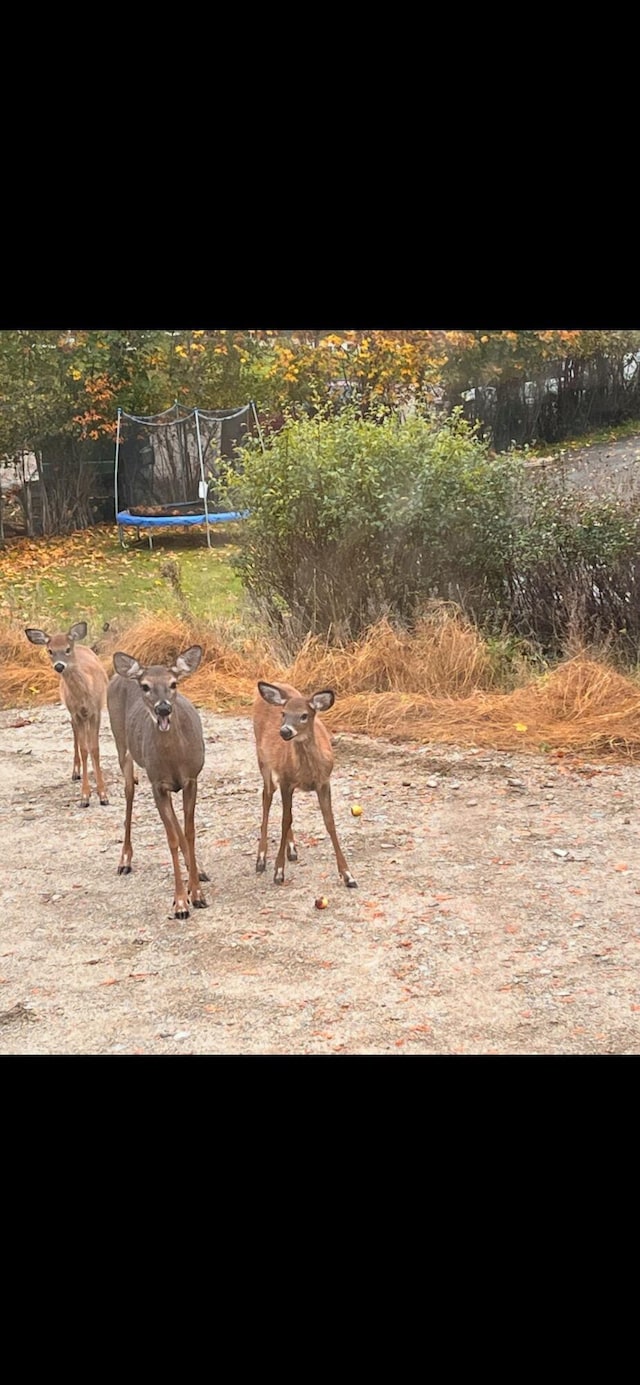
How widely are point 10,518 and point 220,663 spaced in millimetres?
974

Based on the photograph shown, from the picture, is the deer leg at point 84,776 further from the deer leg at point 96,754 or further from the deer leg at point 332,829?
the deer leg at point 332,829

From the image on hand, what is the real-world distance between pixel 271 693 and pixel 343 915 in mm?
732

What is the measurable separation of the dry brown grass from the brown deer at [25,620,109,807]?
0.32ft

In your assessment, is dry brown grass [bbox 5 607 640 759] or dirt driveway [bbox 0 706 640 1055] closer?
dirt driveway [bbox 0 706 640 1055]

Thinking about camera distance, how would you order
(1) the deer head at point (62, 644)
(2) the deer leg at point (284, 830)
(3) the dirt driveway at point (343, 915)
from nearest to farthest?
(3) the dirt driveway at point (343, 915)
(2) the deer leg at point (284, 830)
(1) the deer head at point (62, 644)

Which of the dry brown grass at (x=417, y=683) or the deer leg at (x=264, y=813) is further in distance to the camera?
the dry brown grass at (x=417, y=683)

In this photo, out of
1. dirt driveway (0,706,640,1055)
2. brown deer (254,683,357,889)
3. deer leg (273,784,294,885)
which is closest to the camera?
dirt driveway (0,706,640,1055)

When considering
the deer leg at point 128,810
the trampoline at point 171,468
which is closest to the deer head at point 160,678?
the deer leg at point 128,810

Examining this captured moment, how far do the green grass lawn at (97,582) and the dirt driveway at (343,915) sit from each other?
49cm

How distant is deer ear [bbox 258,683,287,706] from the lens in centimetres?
402

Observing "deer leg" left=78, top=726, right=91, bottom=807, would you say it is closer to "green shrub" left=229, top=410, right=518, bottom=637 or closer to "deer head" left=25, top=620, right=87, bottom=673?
"deer head" left=25, top=620, right=87, bottom=673

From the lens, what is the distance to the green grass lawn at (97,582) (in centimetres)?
488

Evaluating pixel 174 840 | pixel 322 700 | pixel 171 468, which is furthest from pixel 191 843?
pixel 171 468

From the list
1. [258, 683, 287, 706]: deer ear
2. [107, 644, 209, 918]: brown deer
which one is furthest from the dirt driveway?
[258, 683, 287, 706]: deer ear
